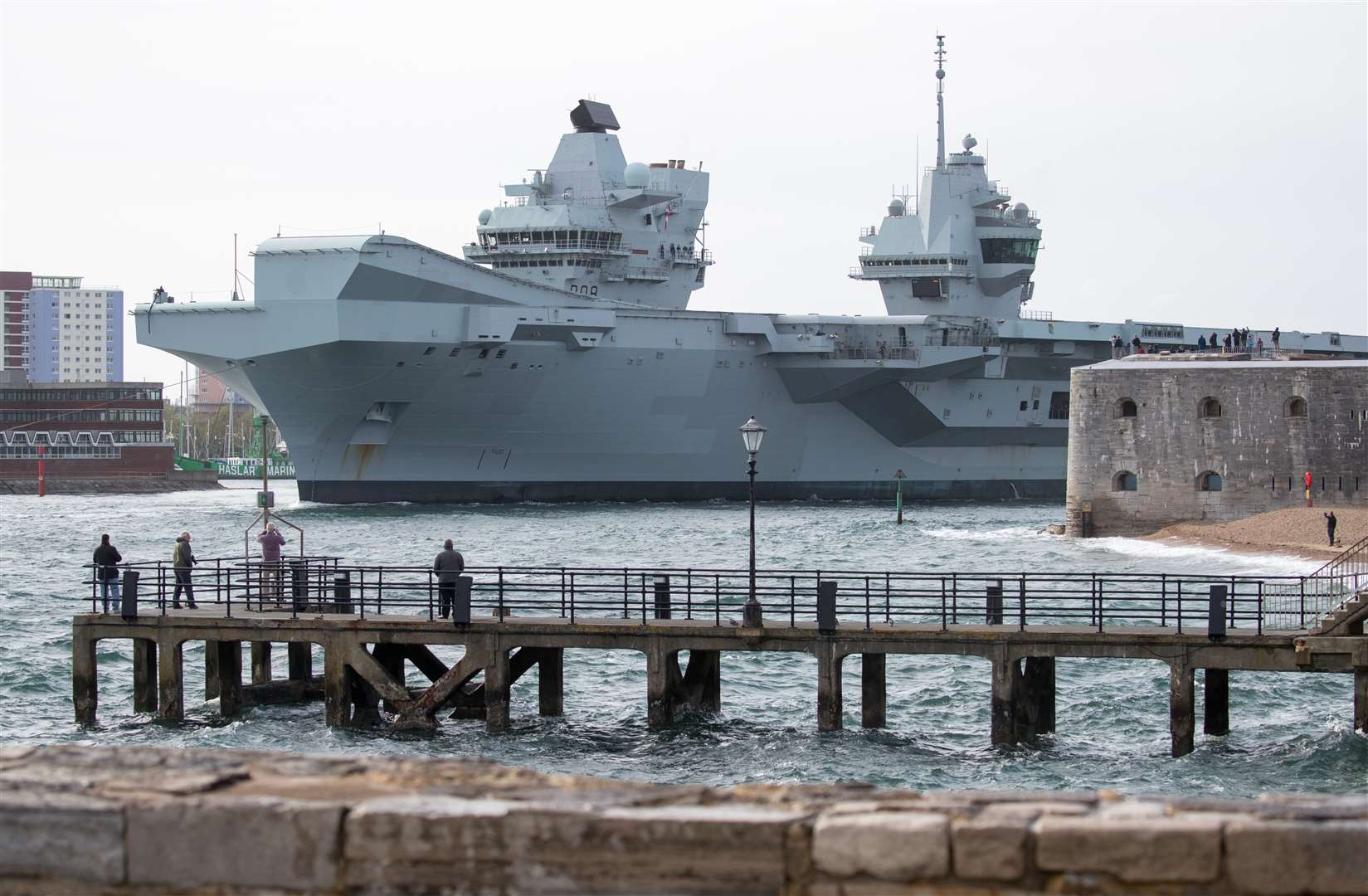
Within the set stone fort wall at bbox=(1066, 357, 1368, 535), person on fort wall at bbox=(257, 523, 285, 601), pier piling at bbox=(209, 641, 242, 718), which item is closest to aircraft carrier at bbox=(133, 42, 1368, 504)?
stone fort wall at bbox=(1066, 357, 1368, 535)

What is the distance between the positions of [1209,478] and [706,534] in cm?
1420

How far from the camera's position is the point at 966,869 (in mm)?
6488

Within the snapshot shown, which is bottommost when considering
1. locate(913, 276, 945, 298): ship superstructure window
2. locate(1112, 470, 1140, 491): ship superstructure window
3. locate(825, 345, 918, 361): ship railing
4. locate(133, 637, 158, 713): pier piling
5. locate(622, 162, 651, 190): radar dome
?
locate(133, 637, 158, 713): pier piling

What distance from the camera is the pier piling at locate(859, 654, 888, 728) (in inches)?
798

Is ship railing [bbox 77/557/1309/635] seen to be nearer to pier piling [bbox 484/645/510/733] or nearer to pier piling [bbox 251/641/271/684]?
pier piling [bbox 484/645/510/733]

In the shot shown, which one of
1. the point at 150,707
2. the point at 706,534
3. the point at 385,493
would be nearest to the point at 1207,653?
the point at 150,707

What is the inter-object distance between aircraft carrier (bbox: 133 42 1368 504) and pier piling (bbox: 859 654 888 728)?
1510 inches

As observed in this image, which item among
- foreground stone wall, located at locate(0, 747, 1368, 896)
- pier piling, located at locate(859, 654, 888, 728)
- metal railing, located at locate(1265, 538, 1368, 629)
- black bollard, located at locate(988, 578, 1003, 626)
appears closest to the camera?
foreground stone wall, located at locate(0, 747, 1368, 896)

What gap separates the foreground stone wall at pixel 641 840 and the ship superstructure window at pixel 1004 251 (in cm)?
7328

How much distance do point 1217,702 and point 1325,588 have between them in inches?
396

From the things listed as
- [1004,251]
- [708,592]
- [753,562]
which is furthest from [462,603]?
[1004,251]

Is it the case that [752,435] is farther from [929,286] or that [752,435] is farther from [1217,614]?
[929,286]

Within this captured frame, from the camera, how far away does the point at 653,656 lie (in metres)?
19.8

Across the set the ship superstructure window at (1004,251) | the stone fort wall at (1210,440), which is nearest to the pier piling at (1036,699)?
the stone fort wall at (1210,440)
